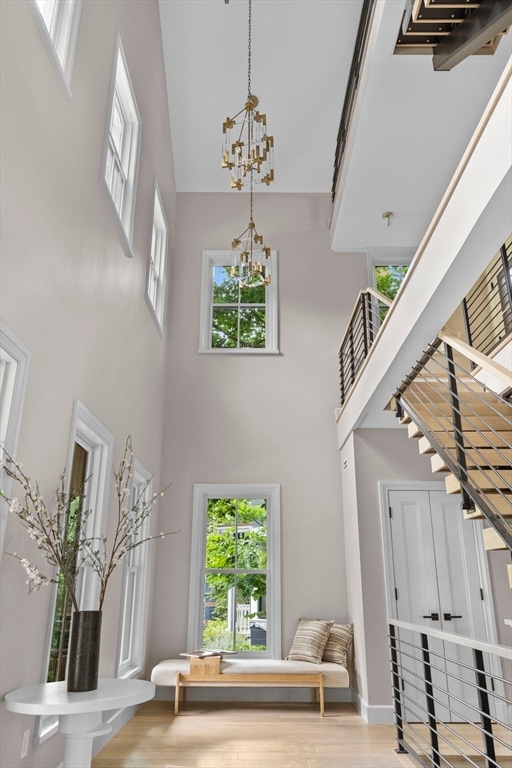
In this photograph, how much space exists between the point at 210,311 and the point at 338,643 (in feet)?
14.7

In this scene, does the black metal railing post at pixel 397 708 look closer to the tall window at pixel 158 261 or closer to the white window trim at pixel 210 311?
the white window trim at pixel 210 311

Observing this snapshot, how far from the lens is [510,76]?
2387 mm

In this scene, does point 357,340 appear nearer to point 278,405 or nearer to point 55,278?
point 278,405

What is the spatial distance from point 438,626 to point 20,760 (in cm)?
414

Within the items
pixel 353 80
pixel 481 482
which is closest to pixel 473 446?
pixel 481 482

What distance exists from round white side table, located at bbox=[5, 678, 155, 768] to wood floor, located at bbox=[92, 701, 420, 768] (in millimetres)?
1449

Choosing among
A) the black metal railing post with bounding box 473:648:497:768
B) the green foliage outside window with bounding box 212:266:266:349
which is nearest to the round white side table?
the black metal railing post with bounding box 473:648:497:768

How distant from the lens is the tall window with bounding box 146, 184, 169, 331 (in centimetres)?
696

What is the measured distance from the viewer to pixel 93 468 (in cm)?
463

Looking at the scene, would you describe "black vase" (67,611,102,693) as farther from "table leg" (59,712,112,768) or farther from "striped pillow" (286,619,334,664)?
"striped pillow" (286,619,334,664)

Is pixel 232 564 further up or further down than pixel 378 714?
further up

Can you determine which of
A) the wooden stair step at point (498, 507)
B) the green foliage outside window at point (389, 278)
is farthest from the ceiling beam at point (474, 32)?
the green foliage outside window at point (389, 278)

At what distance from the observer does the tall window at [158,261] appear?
A: 22.8 ft

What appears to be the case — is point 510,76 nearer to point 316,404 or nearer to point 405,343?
point 405,343
